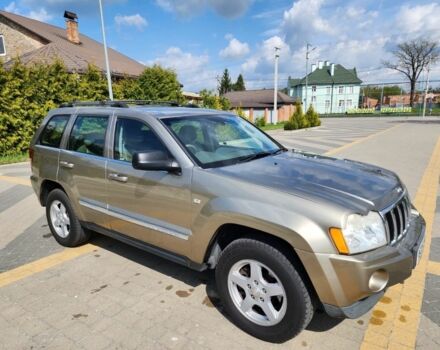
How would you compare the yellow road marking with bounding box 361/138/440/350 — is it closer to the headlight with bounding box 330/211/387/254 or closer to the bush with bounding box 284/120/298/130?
the headlight with bounding box 330/211/387/254

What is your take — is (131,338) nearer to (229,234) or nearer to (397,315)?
(229,234)

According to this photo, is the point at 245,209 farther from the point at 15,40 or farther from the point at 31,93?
the point at 15,40

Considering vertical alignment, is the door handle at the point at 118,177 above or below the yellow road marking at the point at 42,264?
above

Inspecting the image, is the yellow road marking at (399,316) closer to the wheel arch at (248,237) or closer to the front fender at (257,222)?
the wheel arch at (248,237)

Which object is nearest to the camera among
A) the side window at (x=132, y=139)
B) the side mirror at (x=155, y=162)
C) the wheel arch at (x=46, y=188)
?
the side mirror at (x=155, y=162)

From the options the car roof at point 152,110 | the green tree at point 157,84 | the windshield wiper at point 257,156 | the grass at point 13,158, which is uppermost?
the green tree at point 157,84

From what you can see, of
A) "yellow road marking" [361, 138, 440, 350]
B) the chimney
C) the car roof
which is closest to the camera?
"yellow road marking" [361, 138, 440, 350]

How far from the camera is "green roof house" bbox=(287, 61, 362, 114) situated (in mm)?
68250

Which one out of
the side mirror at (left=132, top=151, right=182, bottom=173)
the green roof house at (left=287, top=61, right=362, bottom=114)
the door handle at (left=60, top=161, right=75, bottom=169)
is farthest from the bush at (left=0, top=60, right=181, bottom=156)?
the green roof house at (left=287, top=61, right=362, bottom=114)

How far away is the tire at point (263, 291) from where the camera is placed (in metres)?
2.37

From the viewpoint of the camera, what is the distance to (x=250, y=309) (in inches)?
106

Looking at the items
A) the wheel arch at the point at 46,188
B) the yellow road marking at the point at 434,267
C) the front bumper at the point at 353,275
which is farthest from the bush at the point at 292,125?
the front bumper at the point at 353,275

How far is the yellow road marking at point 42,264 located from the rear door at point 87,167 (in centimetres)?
55

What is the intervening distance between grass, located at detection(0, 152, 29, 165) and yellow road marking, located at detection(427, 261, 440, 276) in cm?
1180
